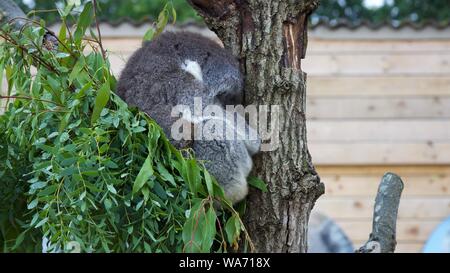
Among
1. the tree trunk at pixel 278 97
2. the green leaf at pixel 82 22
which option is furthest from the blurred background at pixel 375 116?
the tree trunk at pixel 278 97

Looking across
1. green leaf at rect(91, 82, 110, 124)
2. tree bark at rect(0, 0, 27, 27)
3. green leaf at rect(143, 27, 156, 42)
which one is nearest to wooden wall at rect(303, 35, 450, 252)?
green leaf at rect(143, 27, 156, 42)

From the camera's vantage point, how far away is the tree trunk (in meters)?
3.05

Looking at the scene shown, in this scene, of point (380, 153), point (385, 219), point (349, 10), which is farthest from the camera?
point (349, 10)

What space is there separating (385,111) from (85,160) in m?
3.93

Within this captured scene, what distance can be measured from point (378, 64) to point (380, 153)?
743 mm

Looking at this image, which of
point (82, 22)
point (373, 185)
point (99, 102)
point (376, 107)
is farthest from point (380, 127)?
point (99, 102)

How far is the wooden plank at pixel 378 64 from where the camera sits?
6.00m

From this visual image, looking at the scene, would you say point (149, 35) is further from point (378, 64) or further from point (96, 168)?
point (378, 64)

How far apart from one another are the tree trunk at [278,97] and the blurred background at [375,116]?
9.27 ft

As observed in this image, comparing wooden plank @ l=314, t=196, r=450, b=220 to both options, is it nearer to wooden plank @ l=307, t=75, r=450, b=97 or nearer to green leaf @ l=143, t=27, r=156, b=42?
wooden plank @ l=307, t=75, r=450, b=97

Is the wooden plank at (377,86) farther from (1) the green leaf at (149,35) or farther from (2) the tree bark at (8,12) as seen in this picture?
(2) the tree bark at (8,12)

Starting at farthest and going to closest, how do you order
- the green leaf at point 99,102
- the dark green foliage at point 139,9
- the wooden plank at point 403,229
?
the dark green foliage at point 139,9 → the wooden plank at point 403,229 → the green leaf at point 99,102

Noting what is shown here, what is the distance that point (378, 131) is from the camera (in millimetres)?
6051

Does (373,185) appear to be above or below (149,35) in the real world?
below
